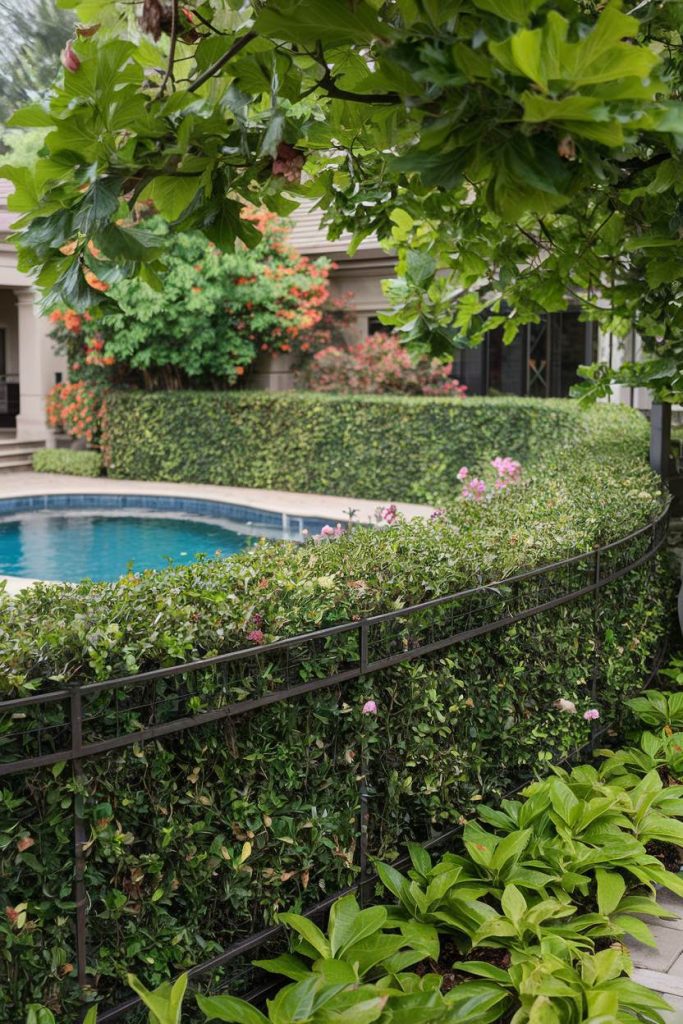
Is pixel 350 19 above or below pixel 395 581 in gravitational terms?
above

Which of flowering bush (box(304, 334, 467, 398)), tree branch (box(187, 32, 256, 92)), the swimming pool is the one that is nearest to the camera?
tree branch (box(187, 32, 256, 92))

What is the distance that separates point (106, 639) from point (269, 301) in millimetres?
16592

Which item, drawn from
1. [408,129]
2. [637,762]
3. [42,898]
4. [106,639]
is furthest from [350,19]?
[637,762]

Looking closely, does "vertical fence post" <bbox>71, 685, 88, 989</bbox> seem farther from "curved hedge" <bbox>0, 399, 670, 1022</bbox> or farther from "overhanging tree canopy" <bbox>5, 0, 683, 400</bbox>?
"overhanging tree canopy" <bbox>5, 0, 683, 400</bbox>

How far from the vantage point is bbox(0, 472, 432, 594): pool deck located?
15148mm

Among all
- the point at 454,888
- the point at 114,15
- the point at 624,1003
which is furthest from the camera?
the point at 454,888

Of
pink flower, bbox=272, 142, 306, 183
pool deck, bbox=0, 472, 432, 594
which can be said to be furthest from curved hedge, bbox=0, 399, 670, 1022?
pool deck, bbox=0, 472, 432, 594

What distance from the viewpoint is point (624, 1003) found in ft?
10.8

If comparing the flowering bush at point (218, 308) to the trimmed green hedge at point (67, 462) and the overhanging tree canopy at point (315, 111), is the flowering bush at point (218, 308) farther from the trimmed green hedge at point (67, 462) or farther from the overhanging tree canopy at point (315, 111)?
the overhanging tree canopy at point (315, 111)

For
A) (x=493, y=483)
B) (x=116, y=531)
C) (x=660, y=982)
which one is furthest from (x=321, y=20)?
(x=116, y=531)

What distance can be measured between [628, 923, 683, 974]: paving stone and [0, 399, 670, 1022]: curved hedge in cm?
81

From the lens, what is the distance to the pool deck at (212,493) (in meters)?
15.1

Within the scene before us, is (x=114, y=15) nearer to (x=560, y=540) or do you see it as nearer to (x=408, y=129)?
(x=408, y=129)

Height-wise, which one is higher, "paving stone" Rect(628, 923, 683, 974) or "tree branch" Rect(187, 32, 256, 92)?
"tree branch" Rect(187, 32, 256, 92)
